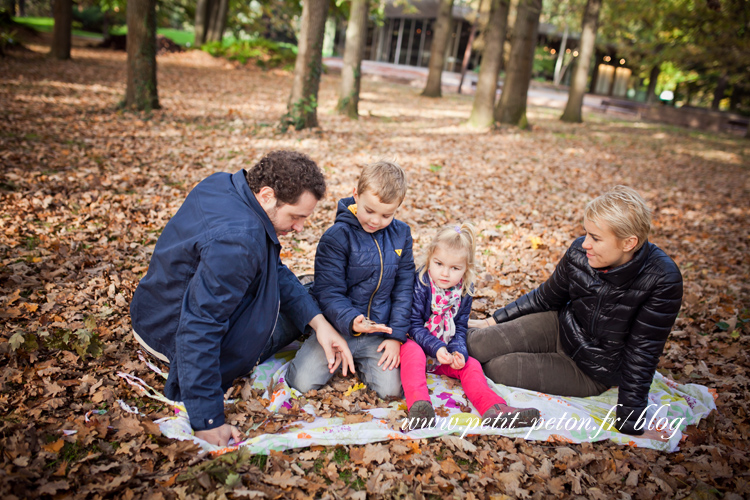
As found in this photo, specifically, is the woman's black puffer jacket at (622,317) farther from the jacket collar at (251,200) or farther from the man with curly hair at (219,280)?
the jacket collar at (251,200)

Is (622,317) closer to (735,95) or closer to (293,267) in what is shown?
(293,267)

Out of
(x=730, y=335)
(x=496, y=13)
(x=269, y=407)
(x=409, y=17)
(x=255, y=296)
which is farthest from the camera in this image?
(x=409, y=17)

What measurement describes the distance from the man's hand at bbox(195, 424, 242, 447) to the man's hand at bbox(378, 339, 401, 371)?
1.10 metres

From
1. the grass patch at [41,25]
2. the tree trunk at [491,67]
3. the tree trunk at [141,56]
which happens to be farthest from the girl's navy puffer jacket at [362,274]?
the grass patch at [41,25]

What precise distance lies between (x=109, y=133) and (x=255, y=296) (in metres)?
8.08

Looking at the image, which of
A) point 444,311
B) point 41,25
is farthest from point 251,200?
point 41,25

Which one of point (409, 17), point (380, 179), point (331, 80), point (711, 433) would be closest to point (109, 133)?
point (380, 179)

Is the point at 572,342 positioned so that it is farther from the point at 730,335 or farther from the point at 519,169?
the point at 519,169

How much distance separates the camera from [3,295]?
3697 millimetres

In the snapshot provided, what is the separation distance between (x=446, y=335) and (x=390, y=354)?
1.74 ft

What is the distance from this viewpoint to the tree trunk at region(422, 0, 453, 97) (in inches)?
812

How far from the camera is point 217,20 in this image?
25.8 meters

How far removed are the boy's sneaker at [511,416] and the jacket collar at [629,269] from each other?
1.04 meters

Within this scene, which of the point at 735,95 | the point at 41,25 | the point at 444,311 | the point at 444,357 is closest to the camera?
the point at 444,357
